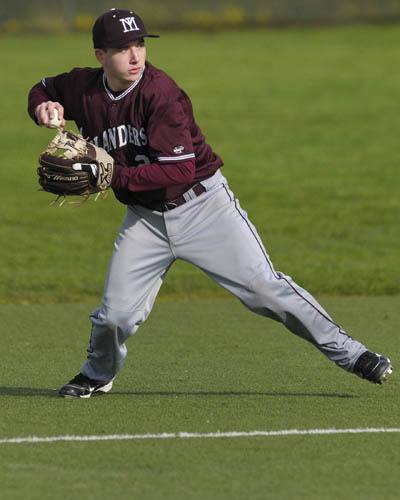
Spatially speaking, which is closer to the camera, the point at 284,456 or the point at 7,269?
the point at 284,456

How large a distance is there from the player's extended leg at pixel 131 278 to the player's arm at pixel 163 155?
0.36 metres

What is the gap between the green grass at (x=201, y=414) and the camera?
17.7 feet

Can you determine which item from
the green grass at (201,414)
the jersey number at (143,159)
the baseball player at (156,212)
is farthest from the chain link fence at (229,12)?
the jersey number at (143,159)

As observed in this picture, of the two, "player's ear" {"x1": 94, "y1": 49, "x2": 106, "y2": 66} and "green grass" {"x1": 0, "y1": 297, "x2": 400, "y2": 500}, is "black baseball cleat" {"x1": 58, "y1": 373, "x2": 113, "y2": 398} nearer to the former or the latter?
"green grass" {"x1": 0, "y1": 297, "x2": 400, "y2": 500}

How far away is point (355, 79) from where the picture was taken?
25.8m

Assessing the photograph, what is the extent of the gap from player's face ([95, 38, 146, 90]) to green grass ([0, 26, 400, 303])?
217 inches

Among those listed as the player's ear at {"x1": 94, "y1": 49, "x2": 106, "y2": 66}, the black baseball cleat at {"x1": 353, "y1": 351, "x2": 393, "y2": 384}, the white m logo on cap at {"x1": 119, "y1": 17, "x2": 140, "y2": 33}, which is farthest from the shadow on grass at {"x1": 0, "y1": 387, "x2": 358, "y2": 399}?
the white m logo on cap at {"x1": 119, "y1": 17, "x2": 140, "y2": 33}

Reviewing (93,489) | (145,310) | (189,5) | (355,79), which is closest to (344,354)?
(145,310)

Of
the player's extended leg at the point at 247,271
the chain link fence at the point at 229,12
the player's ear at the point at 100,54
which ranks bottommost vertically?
the chain link fence at the point at 229,12

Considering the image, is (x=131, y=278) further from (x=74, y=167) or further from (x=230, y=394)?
(x=230, y=394)

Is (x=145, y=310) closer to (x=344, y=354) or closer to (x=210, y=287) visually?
(x=344, y=354)

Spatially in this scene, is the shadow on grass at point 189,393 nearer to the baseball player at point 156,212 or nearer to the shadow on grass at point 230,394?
the shadow on grass at point 230,394

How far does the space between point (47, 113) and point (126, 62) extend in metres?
0.51

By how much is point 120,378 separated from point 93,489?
2652mm
